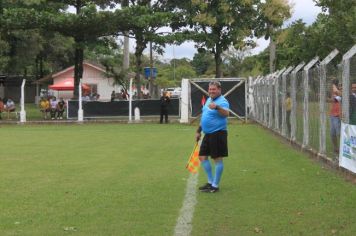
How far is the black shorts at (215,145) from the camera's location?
9430mm

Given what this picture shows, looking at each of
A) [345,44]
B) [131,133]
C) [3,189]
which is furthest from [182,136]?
[3,189]

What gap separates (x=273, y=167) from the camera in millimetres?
12305

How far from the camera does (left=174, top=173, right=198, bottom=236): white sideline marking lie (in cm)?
686

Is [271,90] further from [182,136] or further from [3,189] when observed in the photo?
[3,189]

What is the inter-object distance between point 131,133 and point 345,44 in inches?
343

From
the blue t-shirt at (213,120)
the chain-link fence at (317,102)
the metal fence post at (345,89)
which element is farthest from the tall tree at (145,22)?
the blue t-shirt at (213,120)

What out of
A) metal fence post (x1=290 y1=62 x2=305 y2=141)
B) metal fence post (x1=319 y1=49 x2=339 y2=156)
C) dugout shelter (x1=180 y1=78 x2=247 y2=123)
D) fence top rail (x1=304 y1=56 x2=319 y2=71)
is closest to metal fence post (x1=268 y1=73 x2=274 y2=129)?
metal fence post (x1=290 y1=62 x2=305 y2=141)

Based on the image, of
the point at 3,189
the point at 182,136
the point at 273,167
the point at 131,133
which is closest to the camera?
the point at 3,189

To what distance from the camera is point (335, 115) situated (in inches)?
500

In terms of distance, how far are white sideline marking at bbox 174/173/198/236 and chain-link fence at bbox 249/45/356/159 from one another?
3.35 meters

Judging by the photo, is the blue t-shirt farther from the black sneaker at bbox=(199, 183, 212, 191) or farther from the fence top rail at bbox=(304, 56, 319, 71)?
the fence top rail at bbox=(304, 56, 319, 71)

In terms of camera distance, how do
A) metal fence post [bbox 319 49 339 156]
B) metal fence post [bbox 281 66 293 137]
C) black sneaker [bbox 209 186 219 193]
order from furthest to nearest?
metal fence post [bbox 281 66 293 137] → metal fence post [bbox 319 49 339 156] → black sneaker [bbox 209 186 219 193]

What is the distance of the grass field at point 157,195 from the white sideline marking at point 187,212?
0.08 meters

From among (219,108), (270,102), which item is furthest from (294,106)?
(219,108)
